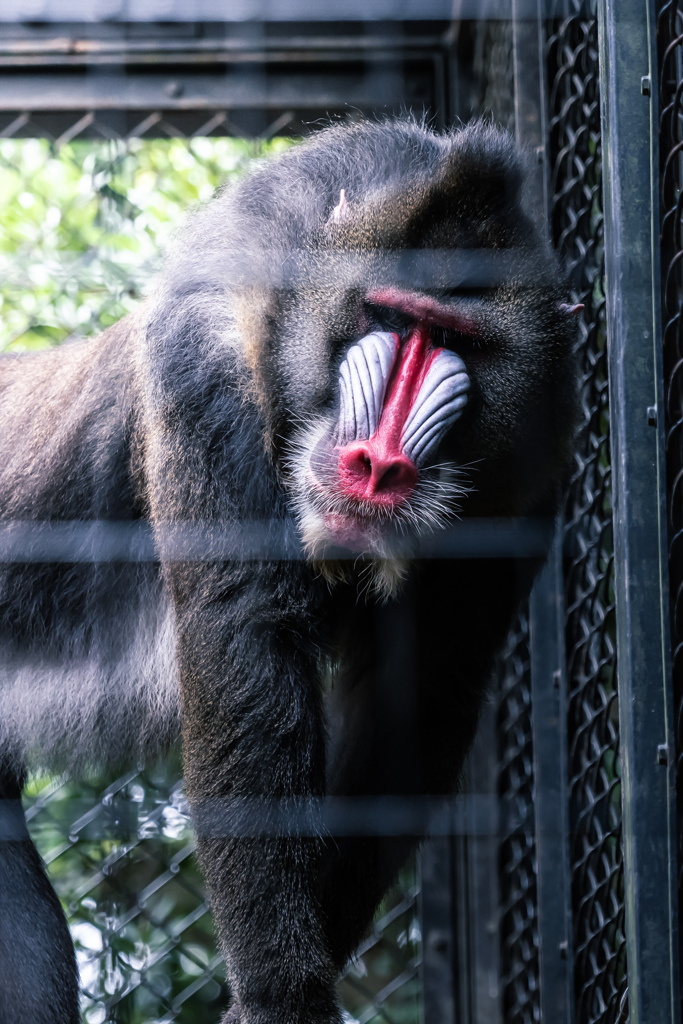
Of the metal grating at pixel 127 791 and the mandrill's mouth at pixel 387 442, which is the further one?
the metal grating at pixel 127 791

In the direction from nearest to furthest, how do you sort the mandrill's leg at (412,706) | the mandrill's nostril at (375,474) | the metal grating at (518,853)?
the mandrill's nostril at (375,474), the mandrill's leg at (412,706), the metal grating at (518,853)

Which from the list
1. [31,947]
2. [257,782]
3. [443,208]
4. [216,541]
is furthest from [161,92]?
[31,947]

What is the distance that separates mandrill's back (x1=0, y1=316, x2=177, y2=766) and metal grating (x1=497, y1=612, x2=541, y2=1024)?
2.69 feet

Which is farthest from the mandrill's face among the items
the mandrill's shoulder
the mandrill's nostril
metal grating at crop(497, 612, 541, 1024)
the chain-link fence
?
metal grating at crop(497, 612, 541, 1024)

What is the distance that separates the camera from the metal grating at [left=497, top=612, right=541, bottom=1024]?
2162mm

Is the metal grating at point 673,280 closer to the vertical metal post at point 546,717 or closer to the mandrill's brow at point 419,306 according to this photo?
the mandrill's brow at point 419,306

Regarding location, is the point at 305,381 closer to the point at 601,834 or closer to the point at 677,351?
the point at 677,351

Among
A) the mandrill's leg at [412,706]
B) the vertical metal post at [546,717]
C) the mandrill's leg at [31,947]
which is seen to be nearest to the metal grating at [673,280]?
the mandrill's leg at [412,706]

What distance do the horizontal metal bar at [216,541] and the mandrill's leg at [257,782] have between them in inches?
1.4

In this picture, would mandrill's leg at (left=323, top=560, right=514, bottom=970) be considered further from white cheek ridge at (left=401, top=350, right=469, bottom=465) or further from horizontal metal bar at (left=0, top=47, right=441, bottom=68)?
horizontal metal bar at (left=0, top=47, right=441, bottom=68)

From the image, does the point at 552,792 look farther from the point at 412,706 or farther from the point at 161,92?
the point at 161,92

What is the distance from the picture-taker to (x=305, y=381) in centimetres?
137

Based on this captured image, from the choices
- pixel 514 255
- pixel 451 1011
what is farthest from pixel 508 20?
pixel 451 1011

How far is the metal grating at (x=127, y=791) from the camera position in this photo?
2.41 m
